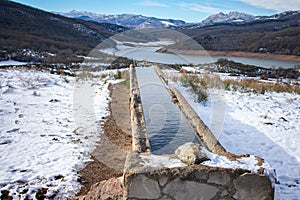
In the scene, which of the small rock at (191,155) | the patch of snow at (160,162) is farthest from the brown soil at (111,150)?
the small rock at (191,155)

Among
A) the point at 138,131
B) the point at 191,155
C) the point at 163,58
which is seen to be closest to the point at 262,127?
the point at 138,131

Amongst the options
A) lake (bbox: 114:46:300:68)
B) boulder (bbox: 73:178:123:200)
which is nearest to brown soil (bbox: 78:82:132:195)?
boulder (bbox: 73:178:123:200)

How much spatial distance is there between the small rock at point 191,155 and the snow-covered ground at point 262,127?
5.05ft

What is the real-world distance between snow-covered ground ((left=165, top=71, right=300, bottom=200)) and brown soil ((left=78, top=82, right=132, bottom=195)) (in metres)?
1.88

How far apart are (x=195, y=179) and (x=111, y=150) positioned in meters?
2.34

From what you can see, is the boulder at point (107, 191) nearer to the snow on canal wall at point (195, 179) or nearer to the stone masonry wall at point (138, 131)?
the snow on canal wall at point (195, 179)

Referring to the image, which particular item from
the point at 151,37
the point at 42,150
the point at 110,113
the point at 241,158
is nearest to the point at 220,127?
the point at 110,113

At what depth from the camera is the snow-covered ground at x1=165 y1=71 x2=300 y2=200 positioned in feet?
13.3

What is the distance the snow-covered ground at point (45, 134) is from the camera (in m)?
3.17

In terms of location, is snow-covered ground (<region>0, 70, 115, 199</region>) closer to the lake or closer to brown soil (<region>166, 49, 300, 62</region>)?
the lake

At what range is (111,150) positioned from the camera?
14.2 ft

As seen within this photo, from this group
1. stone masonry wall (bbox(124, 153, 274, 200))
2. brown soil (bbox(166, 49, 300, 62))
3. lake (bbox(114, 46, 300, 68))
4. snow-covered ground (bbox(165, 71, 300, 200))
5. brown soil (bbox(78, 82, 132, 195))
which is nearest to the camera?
stone masonry wall (bbox(124, 153, 274, 200))

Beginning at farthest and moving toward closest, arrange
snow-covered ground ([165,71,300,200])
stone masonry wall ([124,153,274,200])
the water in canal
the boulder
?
1. the water in canal
2. snow-covered ground ([165,71,300,200])
3. the boulder
4. stone masonry wall ([124,153,274,200])

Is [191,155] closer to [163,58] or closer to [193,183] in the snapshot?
[193,183]
